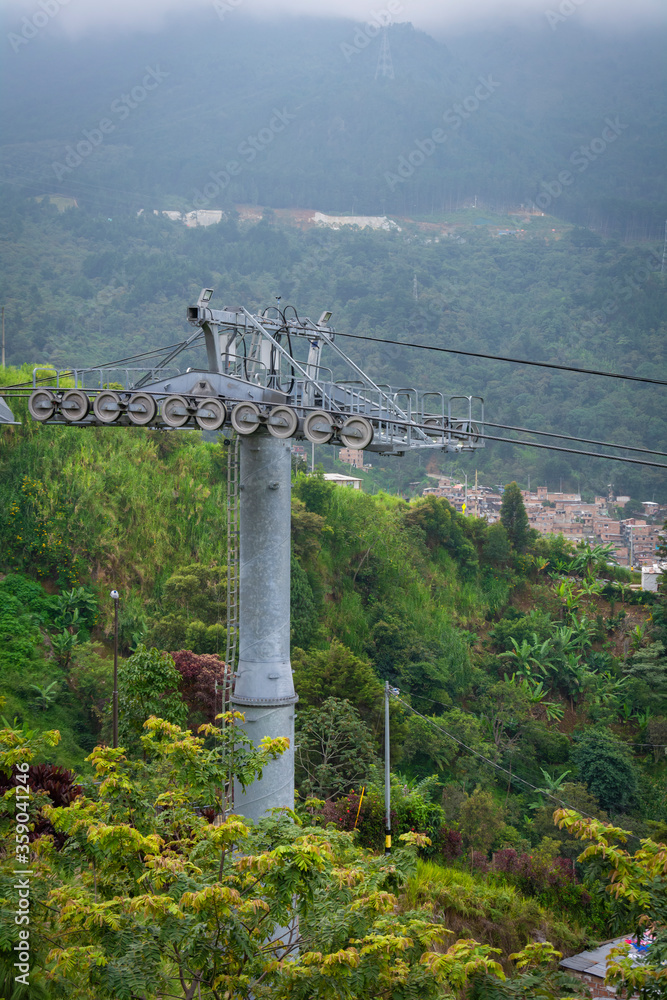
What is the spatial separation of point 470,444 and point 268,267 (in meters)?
86.9

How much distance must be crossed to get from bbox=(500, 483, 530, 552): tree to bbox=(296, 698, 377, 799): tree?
21.0 meters

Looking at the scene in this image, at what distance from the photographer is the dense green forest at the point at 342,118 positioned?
12650 centimetres

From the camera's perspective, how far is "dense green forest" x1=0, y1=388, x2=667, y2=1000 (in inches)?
257

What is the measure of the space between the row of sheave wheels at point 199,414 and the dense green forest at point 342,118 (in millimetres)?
100889

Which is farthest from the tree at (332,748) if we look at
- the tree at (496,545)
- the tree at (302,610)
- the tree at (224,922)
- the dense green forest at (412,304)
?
the dense green forest at (412,304)

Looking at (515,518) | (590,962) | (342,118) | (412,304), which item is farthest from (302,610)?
(342,118)

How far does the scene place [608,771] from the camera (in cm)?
3058

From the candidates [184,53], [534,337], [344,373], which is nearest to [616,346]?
[534,337]

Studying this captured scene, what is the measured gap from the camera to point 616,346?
3570 inches

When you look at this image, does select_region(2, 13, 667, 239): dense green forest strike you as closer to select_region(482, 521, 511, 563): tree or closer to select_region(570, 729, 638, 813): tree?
select_region(482, 521, 511, 563): tree

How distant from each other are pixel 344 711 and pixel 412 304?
Result: 66.3 metres

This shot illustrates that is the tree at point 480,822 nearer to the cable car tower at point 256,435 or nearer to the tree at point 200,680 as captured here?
the tree at point 200,680

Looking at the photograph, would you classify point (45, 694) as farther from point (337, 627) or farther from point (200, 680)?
point (337, 627)

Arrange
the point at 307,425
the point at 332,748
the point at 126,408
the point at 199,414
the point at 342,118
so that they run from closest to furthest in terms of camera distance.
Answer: the point at 307,425 < the point at 199,414 < the point at 126,408 < the point at 332,748 < the point at 342,118
